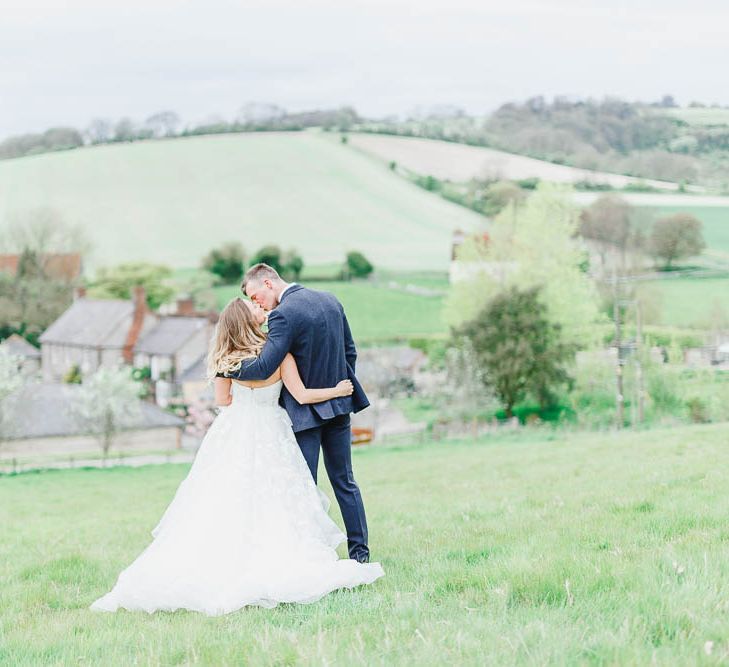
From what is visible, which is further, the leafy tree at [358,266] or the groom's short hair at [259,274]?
the leafy tree at [358,266]

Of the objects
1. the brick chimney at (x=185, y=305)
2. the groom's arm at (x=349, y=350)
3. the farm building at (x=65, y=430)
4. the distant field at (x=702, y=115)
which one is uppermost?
the distant field at (x=702, y=115)

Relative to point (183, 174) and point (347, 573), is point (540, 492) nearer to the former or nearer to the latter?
point (347, 573)

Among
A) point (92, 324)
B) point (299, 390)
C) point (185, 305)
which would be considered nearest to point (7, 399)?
point (92, 324)

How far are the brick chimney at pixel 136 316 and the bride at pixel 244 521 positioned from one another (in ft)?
271

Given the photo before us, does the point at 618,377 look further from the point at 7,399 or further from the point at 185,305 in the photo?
the point at 185,305

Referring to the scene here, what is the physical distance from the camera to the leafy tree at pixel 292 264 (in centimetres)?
9250

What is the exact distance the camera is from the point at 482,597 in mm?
5617

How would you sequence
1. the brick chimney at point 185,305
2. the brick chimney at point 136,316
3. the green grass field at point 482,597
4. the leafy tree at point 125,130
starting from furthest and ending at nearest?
the leafy tree at point 125,130, the brick chimney at point 185,305, the brick chimney at point 136,316, the green grass field at point 482,597

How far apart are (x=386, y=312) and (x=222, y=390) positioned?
76.0m

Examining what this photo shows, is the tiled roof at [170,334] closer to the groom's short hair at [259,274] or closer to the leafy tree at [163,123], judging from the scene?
the leafy tree at [163,123]

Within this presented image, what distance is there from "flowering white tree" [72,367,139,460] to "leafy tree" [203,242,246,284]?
38.0 meters

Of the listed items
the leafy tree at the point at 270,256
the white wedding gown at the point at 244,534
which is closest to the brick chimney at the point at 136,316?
the leafy tree at the point at 270,256

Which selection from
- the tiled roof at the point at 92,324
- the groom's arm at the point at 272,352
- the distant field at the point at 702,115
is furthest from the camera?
the distant field at the point at 702,115

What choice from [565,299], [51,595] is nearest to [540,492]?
[51,595]
